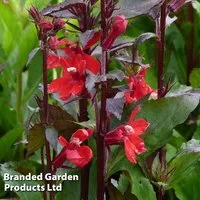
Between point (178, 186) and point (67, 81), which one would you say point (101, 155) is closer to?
point (67, 81)

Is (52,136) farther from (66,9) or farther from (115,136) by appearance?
(66,9)

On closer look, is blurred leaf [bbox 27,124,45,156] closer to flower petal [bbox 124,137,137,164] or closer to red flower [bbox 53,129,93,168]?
red flower [bbox 53,129,93,168]

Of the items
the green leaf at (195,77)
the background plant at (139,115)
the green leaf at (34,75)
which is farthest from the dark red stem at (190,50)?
the green leaf at (34,75)

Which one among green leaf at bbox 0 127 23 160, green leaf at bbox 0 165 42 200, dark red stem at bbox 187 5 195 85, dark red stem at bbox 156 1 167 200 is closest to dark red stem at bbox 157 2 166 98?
dark red stem at bbox 156 1 167 200

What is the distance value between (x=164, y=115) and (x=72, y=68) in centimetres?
23

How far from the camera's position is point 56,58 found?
1136mm

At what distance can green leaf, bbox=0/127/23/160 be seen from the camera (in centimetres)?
160

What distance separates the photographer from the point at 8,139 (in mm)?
1611

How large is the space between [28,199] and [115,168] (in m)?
0.23

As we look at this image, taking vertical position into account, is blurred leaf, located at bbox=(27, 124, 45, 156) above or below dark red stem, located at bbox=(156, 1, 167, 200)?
below

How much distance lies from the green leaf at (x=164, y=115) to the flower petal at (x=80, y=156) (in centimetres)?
18

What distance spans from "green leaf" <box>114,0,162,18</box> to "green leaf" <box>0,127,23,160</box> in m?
0.60

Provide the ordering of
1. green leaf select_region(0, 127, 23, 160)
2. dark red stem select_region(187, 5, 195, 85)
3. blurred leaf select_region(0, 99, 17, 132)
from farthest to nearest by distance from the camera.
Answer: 1. dark red stem select_region(187, 5, 195, 85)
2. blurred leaf select_region(0, 99, 17, 132)
3. green leaf select_region(0, 127, 23, 160)

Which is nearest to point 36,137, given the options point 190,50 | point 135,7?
point 135,7
